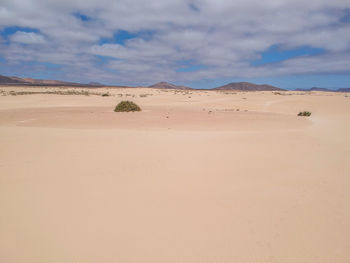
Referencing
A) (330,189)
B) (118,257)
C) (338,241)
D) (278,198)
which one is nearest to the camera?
(118,257)

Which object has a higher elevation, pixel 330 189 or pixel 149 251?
pixel 330 189

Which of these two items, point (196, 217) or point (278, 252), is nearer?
point (278, 252)

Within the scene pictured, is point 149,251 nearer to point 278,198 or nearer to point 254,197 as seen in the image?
point 254,197

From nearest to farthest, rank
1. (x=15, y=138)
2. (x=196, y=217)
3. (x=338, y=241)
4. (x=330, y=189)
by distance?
(x=338, y=241), (x=196, y=217), (x=330, y=189), (x=15, y=138)

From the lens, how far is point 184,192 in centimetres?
329

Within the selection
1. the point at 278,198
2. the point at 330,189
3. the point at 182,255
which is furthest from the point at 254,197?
the point at 182,255

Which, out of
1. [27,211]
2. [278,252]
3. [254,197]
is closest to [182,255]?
[278,252]

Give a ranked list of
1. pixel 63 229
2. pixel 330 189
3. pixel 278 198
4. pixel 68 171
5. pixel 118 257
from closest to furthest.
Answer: pixel 118 257 → pixel 63 229 → pixel 278 198 → pixel 330 189 → pixel 68 171

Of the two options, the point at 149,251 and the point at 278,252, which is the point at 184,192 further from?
the point at 278,252

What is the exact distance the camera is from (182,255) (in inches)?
85.0

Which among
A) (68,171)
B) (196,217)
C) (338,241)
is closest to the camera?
(338,241)

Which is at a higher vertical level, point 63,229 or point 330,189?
point 330,189

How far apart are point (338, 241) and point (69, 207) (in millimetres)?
2916

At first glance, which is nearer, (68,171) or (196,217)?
(196,217)
